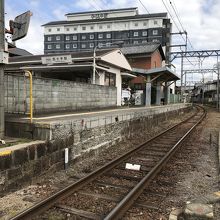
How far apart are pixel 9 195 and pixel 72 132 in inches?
111

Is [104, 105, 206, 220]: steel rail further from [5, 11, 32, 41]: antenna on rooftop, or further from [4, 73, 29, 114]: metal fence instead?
[4, 73, 29, 114]: metal fence

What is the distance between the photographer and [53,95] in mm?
11383

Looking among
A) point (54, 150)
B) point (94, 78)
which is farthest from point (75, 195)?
point (94, 78)

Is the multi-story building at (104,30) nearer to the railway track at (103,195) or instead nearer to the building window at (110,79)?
the building window at (110,79)

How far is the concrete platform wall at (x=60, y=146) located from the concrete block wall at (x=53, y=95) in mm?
2172

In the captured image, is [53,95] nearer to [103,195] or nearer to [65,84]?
[65,84]

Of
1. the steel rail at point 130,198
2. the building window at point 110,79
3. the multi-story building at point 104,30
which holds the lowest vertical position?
the steel rail at point 130,198

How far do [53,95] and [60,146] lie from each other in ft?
14.8

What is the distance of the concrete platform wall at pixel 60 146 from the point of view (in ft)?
18.4

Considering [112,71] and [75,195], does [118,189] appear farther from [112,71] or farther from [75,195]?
[112,71]

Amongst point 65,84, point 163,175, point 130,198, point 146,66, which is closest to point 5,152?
point 130,198

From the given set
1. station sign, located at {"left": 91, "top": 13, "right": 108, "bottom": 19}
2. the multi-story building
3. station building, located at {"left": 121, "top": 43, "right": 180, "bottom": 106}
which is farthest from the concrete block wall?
station sign, located at {"left": 91, "top": 13, "right": 108, "bottom": 19}

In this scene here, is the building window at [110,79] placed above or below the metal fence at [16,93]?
above

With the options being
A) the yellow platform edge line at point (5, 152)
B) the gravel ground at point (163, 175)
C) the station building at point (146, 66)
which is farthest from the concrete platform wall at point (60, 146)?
the station building at point (146, 66)
